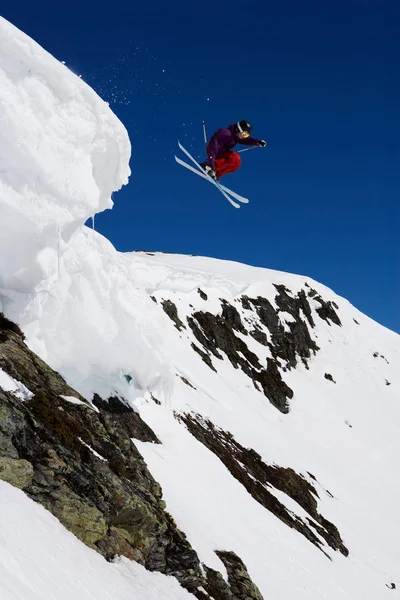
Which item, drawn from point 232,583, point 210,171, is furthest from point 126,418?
point 210,171

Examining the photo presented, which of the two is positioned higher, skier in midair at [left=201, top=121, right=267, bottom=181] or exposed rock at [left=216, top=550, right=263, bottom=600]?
skier in midair at [left=201, top=121, right=267, bottom=181]

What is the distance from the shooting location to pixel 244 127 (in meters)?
17.3

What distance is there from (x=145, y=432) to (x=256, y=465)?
12672 mm

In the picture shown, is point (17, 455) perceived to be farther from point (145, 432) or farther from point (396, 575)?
point (396, 575)

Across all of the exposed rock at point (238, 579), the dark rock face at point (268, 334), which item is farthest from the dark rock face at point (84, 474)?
the dark rock face at point (268, 334)

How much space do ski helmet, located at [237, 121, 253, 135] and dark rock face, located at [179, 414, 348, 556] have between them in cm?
1460

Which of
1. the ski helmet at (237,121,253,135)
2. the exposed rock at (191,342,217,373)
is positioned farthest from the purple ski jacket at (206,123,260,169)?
the exposed rock at (191,342,217,373)

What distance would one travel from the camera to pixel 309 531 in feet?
82.8

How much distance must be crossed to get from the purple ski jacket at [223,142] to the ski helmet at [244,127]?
22cm

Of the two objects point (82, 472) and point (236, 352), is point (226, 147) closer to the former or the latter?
point (82, 472)

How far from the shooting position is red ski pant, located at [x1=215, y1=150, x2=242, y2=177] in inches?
744

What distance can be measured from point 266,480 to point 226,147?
63.8ft

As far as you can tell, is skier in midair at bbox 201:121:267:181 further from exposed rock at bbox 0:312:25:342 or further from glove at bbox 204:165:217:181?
exposed rock at bbox 0:312:25:342

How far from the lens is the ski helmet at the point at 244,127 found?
17266mm
